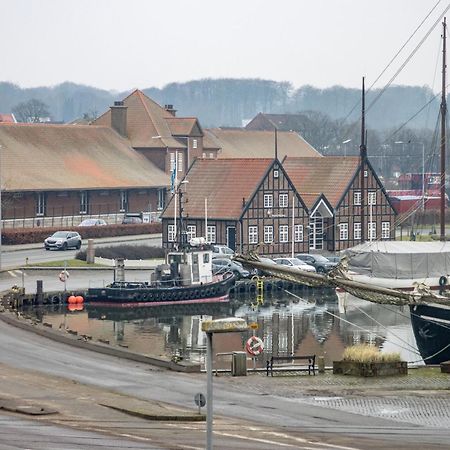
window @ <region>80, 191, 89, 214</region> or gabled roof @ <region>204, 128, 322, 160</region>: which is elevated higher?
gabled roof @ <region>204, 128, 322, 160</region>

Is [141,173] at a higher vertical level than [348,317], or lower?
higher

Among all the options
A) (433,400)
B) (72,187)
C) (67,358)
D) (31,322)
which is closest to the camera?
(433,400)

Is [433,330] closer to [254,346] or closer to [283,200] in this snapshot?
[254,346]

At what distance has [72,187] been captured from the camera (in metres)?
110

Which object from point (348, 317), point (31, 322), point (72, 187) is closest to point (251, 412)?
point (31, 322)

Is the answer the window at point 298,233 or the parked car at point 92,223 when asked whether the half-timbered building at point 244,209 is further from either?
the parked car at point 92,223

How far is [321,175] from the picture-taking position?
10450 centimetres

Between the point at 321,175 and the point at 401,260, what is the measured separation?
2926 cm

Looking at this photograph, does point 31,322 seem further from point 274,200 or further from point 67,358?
point 274,200

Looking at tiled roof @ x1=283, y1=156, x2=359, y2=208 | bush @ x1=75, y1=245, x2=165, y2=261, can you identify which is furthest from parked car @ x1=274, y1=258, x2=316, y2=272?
tiled roof @ x1=283, y1=156, x2=359, y2=208

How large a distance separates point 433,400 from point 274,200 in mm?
58580

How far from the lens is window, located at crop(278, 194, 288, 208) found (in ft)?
322

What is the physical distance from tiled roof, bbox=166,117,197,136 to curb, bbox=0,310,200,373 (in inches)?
2983

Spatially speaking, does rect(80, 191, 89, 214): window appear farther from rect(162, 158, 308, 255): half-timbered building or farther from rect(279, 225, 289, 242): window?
rect(279, 225, 289, 242): window
